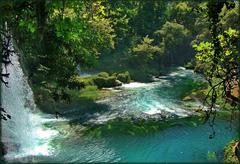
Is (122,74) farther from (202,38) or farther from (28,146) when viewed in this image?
(28,146)

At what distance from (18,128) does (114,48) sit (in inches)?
1752

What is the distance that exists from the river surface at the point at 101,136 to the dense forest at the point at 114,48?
1.12 m

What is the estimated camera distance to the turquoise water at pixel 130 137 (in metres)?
22.3

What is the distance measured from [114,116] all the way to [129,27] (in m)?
47.5

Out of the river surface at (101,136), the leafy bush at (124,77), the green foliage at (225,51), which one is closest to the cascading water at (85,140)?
the river surface at (101,136)

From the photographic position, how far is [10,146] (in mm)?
23125

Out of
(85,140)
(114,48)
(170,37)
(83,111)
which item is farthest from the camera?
(170,37)

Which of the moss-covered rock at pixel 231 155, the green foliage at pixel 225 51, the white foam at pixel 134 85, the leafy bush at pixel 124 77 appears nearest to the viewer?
the green foliage at pixel 225 51

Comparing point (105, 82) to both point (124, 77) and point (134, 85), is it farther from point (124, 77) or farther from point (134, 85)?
point (124, 77)

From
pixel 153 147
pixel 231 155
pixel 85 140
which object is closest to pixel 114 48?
pixel 85 140

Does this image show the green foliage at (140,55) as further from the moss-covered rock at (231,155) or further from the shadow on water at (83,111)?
the moss-covered rock at (231,155)

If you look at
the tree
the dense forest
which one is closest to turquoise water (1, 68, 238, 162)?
the dense forest

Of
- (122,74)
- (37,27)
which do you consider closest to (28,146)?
(37,27)

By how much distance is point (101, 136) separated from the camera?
87.4ft
